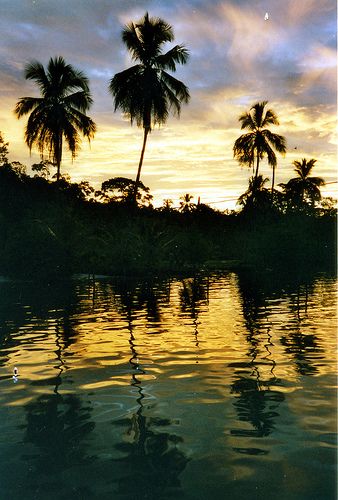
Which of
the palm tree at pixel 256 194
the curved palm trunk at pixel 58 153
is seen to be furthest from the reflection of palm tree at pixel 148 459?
the palm tree at pixel 256 194

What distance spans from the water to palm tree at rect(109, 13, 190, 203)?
18.4m

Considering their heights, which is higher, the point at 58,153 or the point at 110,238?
the point at 58,153

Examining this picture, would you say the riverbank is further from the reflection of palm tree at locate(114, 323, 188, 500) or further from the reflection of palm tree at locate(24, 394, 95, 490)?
the reflection of palm tree at locate(114, 323, 188, 500)

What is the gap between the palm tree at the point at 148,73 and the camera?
2916 centimetres

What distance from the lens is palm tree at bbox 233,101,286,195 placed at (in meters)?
41.6

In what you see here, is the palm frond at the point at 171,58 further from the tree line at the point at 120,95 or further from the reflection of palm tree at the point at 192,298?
the reflection of palm tree at the point at 192,298

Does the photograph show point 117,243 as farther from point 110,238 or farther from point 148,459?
point 148,459

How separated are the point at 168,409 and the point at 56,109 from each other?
90.5ft

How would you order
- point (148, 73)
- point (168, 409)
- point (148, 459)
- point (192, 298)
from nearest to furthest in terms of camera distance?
point (148, 459), point (168, 409), point (192, 298), point (148, 73)

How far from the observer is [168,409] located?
6156mm

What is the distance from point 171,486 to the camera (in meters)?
4.21

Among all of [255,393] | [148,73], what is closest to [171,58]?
[148,73]

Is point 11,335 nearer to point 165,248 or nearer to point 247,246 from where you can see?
point 165,248

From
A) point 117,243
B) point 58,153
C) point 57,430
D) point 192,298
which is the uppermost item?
point 58,153
